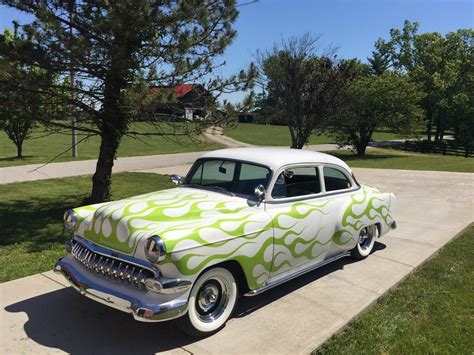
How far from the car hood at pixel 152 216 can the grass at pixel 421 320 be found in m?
1.45

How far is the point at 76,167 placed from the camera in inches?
591

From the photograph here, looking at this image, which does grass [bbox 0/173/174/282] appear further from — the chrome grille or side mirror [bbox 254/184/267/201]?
side mirror [bbox 254/184/267/201]

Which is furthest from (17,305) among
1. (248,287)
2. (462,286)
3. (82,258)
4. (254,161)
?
(462,286)

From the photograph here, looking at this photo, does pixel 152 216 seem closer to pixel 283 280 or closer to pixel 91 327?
pixel 91 327

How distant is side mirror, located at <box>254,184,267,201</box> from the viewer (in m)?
4.19

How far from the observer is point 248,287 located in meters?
3.95

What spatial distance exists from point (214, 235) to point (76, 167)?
1271 centimetres

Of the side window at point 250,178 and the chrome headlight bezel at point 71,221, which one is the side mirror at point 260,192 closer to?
the side window at point 250,178

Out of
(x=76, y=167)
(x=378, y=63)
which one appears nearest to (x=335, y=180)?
(x=76, y=167)

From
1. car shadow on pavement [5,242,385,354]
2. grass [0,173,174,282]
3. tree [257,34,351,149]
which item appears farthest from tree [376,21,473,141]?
car shadow on pavement [5,242,385,354]

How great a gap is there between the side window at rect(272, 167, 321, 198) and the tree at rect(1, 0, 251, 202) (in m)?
2.55

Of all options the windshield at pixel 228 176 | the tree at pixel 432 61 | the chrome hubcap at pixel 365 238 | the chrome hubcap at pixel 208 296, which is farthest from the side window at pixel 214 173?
the tree at pixel 432 61

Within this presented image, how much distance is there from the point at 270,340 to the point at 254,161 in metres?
1.86

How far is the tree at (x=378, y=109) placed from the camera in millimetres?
24641
